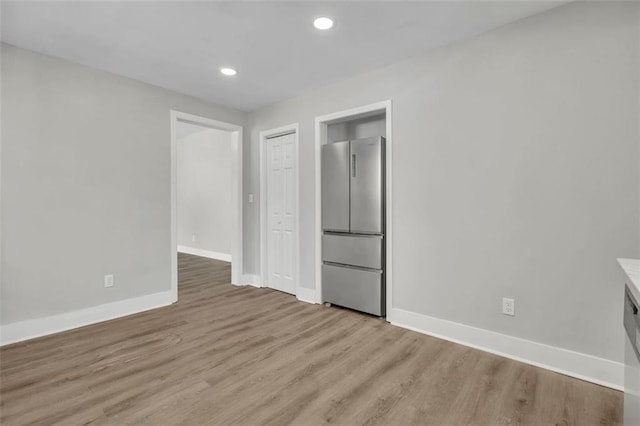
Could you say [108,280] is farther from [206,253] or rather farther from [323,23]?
[206,253]

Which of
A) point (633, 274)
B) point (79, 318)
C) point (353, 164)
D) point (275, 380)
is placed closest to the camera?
point (633, 274)

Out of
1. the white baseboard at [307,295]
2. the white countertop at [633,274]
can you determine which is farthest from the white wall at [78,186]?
the white countertop at [633,274]

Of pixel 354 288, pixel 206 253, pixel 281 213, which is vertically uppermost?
pixel 281 213

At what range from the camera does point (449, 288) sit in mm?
2592

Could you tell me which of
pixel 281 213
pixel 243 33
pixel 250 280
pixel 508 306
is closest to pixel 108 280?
pixel 250 280

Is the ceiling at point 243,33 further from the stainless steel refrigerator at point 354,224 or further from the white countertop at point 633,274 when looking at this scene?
the white countertop at point 633,274

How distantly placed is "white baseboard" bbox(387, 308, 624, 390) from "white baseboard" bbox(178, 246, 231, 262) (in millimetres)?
4456

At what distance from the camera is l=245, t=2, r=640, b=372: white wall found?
192 cm

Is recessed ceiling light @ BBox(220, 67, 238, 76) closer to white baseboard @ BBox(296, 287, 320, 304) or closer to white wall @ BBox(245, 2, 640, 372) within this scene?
white wall @ BBox(245, 2, 640, 372)

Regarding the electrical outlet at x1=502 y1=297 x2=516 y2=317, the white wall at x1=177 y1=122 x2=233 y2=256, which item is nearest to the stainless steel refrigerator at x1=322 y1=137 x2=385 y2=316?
the electrical outlet at x1=502 y1=297 x2=516 y2=317

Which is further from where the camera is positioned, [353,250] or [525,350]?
[353,250]

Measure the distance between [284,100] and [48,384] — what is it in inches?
139

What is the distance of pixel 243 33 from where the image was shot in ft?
7.77

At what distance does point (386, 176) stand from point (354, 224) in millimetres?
614
